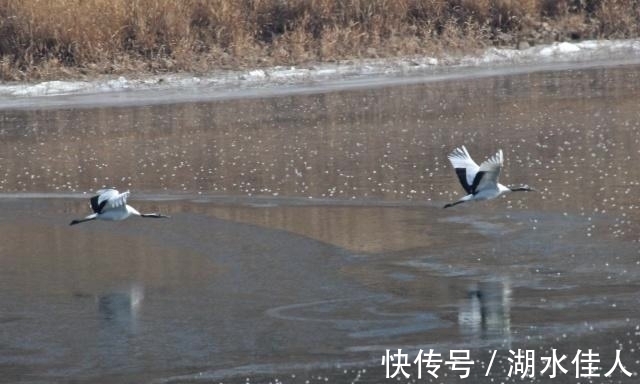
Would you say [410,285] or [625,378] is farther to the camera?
[410,285]

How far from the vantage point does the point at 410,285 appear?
360 inches

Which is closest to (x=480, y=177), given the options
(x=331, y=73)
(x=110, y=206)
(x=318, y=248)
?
(x=318, y=248)

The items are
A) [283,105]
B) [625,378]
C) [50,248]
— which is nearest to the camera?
[625,378]

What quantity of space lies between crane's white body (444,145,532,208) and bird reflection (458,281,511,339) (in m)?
1.12

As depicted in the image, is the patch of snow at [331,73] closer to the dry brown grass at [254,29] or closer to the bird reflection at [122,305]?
the dry brown grass at [254,29]

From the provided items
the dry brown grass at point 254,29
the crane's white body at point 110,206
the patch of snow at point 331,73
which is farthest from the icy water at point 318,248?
the dry brown grass at point 254,29

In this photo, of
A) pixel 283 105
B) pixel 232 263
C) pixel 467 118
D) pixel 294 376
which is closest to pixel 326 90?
pixel 283 105

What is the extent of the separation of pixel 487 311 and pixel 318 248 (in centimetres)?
216

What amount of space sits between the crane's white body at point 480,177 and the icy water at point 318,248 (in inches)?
13.9

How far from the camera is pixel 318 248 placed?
10.4 meters

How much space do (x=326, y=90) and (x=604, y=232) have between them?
1065 cm

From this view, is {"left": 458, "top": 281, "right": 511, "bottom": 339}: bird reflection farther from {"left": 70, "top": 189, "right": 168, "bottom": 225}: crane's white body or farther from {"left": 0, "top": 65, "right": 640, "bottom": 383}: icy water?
{"left": 70, "top": 189, "right": 168, "bottom": 225}: crane's white body

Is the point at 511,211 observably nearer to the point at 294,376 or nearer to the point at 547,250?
the point at 547,250

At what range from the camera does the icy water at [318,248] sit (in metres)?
7.84
